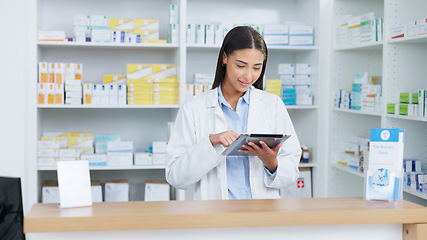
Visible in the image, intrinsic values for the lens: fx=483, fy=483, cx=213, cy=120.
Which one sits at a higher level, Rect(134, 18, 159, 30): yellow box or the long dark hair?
Rect(134, 18, 159, 30): yellow box

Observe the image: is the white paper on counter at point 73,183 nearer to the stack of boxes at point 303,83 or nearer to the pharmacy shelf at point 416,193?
the pharmacy shelf at point 416,193

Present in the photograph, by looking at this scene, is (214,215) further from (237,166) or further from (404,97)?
(404,97)

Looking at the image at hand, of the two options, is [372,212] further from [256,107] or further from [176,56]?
[176,56]

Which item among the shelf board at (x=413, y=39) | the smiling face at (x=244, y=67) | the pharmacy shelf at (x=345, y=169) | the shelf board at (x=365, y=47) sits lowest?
the pharmacy shelf at (x=345, y=169)

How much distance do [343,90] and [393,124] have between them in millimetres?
751

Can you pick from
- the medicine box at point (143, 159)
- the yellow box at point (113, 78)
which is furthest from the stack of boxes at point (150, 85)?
the medicine box at point (143, 159)

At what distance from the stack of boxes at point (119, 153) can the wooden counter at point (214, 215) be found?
2321mm

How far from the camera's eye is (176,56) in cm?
405

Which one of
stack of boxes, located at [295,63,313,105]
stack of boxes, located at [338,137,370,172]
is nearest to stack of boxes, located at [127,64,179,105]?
stack of boxes, located at [295,63,313,105]

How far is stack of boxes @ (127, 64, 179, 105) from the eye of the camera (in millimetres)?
3873

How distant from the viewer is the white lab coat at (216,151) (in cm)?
196

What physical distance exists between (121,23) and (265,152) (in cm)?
240

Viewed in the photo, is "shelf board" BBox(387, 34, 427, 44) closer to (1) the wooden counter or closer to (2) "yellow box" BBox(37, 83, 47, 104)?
(1) the wooden counter

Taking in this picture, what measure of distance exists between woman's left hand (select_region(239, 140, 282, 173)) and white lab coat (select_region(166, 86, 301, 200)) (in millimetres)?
52
